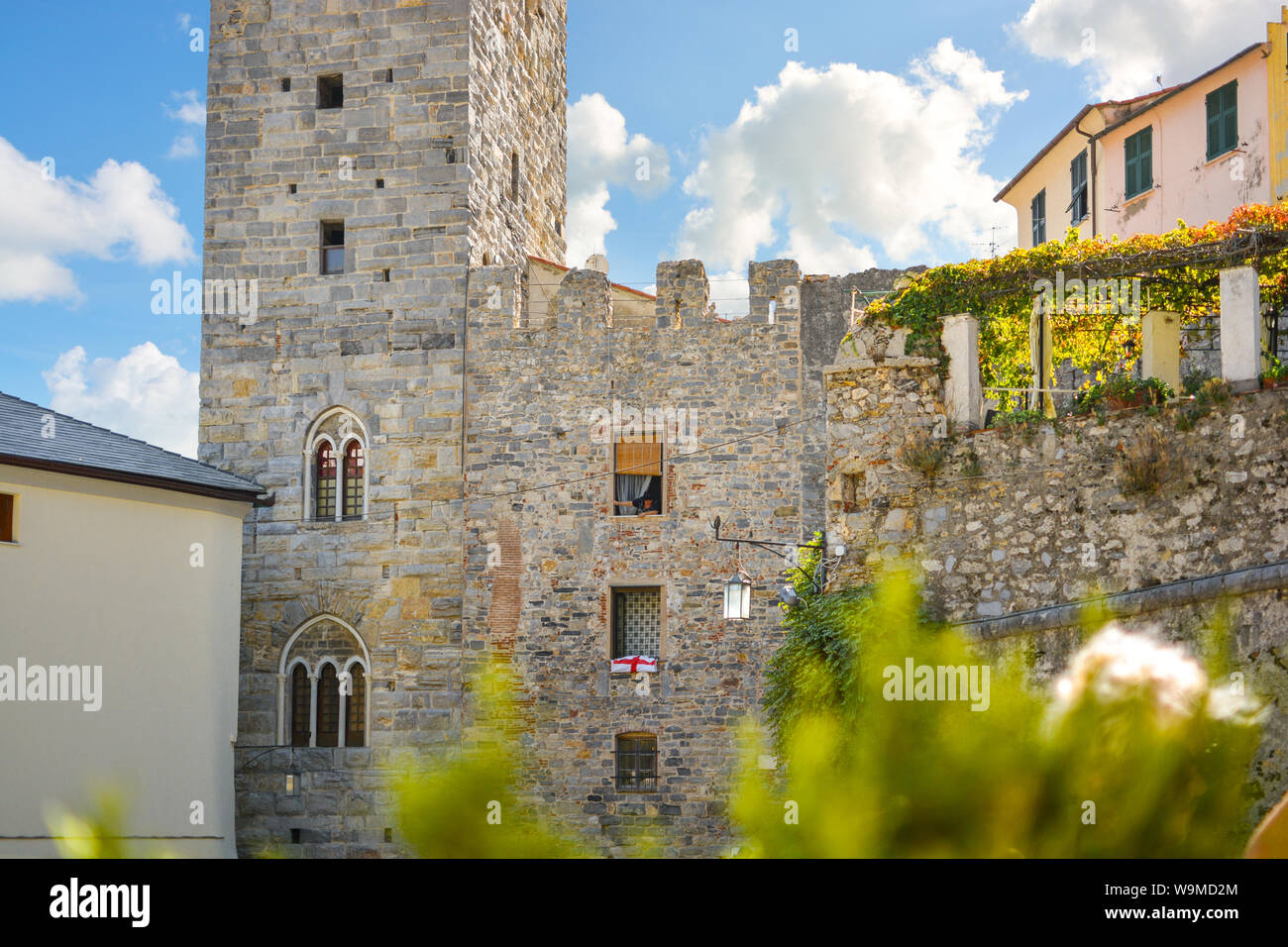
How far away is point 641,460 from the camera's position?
71.5ft

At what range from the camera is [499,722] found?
70.0 ft

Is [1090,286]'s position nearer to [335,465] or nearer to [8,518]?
[8,518]

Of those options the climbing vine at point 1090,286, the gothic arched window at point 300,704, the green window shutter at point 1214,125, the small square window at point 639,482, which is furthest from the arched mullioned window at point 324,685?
the green window shutter at point 1214,125

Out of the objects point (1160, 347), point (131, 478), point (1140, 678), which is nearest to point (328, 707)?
point (131, 478)

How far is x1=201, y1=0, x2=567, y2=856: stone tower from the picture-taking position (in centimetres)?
2170

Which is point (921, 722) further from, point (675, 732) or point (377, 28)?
point (377, 28)

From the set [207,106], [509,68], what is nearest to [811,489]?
[509,68]

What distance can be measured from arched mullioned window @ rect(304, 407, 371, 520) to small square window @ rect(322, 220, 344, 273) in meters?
2.37

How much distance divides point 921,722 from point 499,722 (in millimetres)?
13672

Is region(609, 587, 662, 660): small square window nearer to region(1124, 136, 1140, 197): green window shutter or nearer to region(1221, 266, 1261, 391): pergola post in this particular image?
region(1124, 136, 1140, 197): green window shutter

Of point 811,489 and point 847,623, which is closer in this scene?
point 847,623

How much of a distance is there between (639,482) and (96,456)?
7540mm

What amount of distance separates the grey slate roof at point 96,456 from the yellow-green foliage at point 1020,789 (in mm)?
11763

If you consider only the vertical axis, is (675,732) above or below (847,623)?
below
